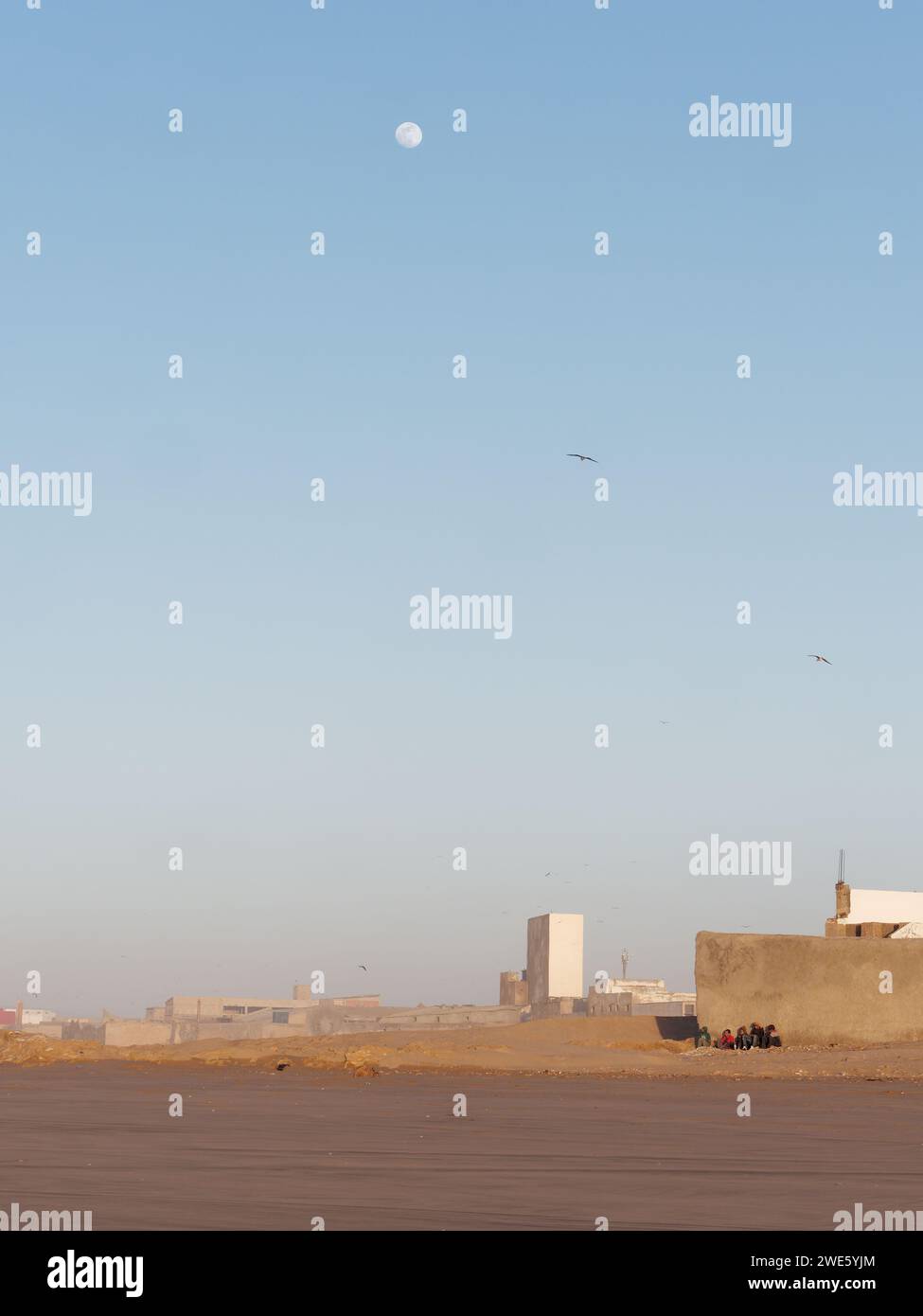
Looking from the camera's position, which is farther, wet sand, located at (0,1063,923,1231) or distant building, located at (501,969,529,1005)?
distant building, located at (501,969,529,1005)

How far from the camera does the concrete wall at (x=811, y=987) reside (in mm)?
55969

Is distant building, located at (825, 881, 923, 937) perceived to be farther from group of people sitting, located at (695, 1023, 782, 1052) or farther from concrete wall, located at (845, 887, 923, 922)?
group of people sitting, located at (695, 1023, 782, 1052)

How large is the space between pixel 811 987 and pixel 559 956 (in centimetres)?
6849

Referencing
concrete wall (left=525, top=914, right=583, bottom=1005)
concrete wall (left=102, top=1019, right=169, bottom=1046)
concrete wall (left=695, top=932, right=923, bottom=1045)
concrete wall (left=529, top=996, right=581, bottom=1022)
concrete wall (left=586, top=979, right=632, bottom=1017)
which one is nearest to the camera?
concrete wall (left=695, top=932, right=923, bottom=1045)

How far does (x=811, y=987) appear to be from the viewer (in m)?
57.1

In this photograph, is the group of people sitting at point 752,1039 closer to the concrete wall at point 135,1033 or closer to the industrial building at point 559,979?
the industrial building at point 559,979

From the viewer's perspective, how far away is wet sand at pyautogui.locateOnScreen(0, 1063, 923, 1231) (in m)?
13.9

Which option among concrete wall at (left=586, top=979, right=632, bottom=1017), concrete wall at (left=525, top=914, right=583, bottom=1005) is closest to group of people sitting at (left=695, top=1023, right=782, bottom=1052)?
concrete wall at (left=586, top=979, right=632, bottom=1017)

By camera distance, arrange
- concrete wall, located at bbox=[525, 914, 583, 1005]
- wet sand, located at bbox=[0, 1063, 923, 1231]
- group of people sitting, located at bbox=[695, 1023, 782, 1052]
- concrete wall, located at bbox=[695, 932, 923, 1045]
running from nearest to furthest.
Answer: wet sand, located at bbox=[0, 1063, 923, 1231] → concrete wall, located at bbox=[695, 932, 923, 1045] → group of people sitting, located at bbox=[695, 1023, 782, 1052] → concrete wall, located at bbox=[525, 914, 583, 1005]

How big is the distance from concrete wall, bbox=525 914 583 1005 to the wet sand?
8957 centimetres

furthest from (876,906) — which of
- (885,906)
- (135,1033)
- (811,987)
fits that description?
(135,1033)
